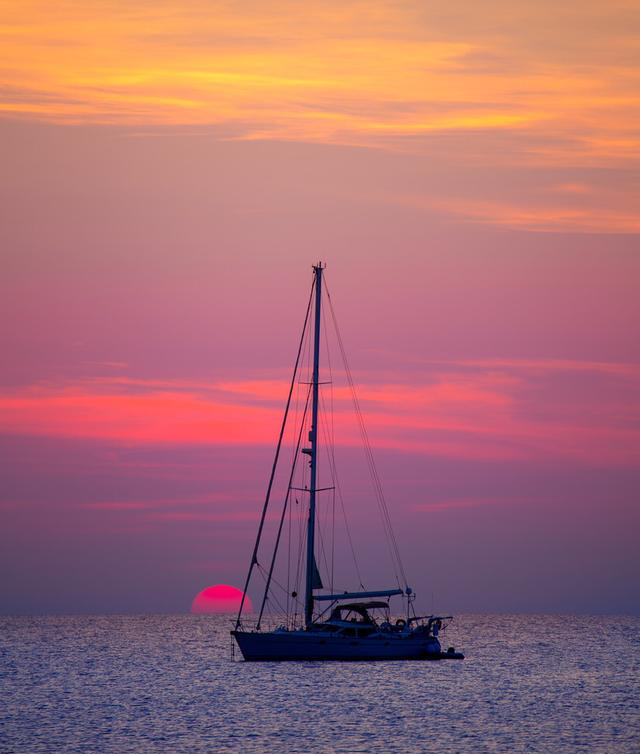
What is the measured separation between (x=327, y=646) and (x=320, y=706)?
12.5 m

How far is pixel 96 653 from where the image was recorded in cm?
15500

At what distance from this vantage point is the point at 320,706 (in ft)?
252

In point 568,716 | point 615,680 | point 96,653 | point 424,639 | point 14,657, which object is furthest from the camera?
point 96,653

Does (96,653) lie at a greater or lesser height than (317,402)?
lesser

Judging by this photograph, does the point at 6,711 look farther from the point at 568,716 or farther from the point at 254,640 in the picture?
the point at 568,716

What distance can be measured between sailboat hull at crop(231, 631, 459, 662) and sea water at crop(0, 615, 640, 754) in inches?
78.5

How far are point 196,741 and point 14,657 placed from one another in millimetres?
86450

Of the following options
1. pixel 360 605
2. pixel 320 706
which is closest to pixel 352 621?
pixel 360 605

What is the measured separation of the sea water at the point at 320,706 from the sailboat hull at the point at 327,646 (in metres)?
1.99

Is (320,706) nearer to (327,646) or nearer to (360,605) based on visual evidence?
(327,646)

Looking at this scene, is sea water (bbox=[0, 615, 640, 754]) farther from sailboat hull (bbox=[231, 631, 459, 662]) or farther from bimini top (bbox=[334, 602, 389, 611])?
bimini top (bbox=[334, 602, 389, 611])

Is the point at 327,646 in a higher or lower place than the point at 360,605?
lower

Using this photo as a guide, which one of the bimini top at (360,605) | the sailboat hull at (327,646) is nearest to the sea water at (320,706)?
the sailboat hull at (327,646)

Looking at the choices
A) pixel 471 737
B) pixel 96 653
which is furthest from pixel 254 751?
pixel 96 653
